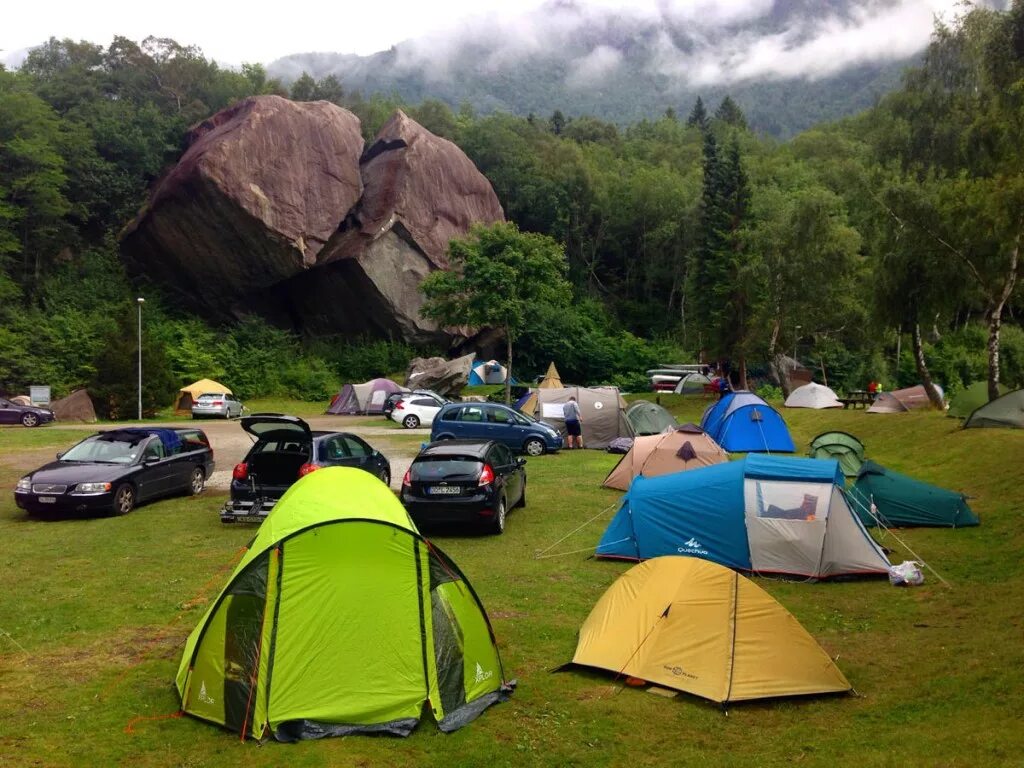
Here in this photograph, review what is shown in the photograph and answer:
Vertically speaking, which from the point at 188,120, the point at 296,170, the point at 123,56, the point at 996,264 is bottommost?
the point at 996,264

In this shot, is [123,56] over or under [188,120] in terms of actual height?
over

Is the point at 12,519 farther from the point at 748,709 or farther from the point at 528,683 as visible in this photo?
the point at 748,709

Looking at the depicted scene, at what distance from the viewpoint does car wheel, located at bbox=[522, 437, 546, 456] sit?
23766 mm

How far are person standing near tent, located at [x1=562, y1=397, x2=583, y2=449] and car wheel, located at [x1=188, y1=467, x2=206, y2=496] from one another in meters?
12.1

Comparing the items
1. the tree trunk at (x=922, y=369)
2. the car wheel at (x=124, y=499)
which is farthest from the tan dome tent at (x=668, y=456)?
the tree trunk at (x=922, y=369)

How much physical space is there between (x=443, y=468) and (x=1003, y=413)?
15663mm

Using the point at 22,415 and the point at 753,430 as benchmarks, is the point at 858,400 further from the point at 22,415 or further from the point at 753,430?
the point at 22,415

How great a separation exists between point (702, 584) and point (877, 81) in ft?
693

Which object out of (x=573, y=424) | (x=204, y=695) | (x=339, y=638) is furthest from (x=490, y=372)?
(x=204, y=695)

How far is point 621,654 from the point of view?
7.24 meters

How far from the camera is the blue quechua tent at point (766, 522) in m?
10.4

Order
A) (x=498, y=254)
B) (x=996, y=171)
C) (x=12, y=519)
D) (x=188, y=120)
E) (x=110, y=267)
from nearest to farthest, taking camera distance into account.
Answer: (x=12, y=519) → (x=996, y=171) → (x=498, y=254) → (x=110, y=267) → (x=188, y=120)

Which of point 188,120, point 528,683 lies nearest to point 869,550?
point 528,683

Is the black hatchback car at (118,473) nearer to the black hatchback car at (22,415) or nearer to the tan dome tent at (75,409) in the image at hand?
the black hatchback car at (22,415)
